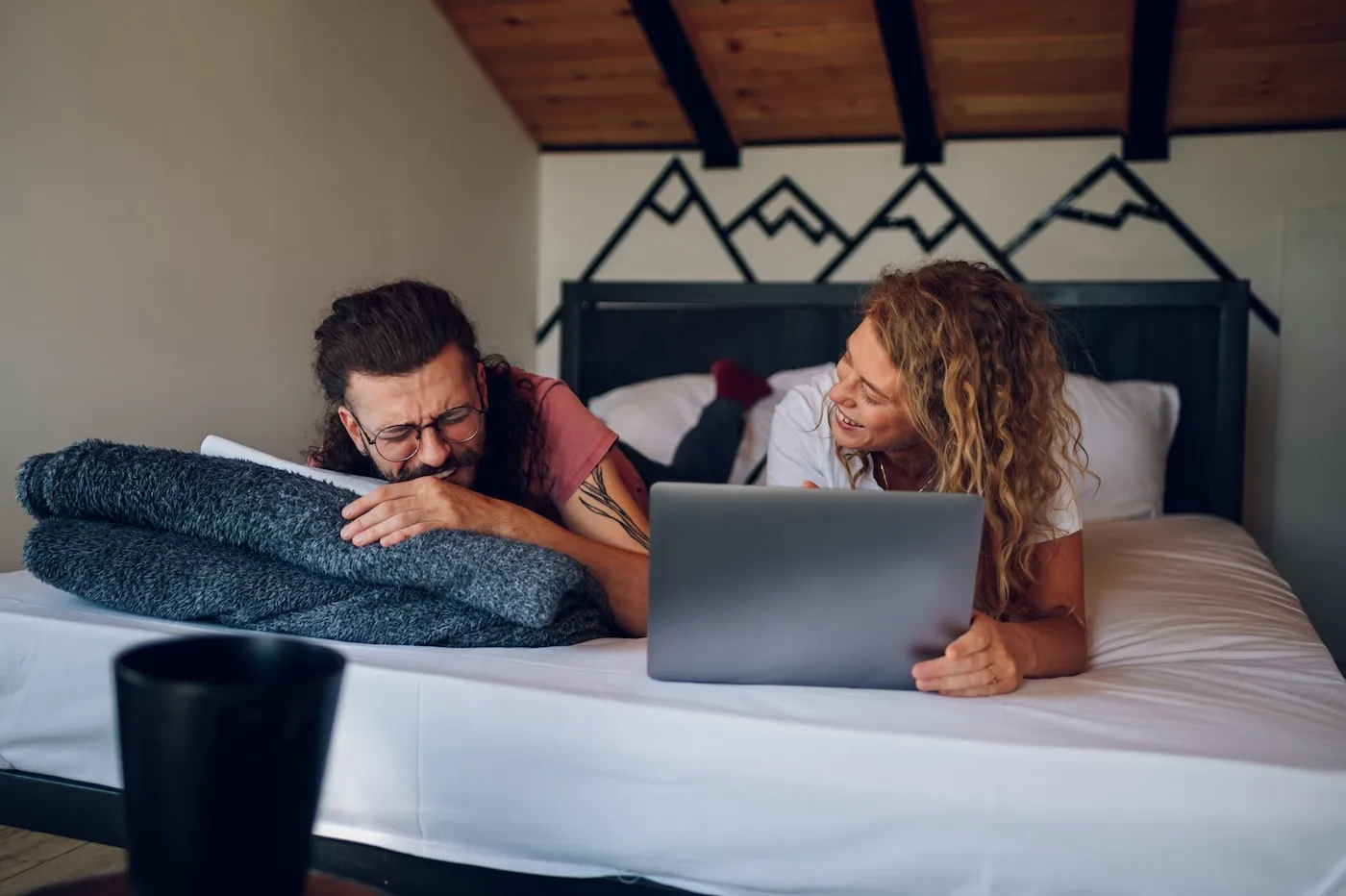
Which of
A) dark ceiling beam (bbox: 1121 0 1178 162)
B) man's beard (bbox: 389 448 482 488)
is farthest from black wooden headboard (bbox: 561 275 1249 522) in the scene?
man's beard (bbox: 389 448 482 488)

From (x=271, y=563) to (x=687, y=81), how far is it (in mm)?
2341

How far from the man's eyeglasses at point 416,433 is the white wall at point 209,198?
1.00 m

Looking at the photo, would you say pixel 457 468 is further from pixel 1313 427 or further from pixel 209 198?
pixel 1313 427

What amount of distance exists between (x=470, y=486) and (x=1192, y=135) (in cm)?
253

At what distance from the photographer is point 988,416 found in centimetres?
138

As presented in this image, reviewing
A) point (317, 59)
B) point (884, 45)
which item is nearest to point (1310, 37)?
point (884, 45)

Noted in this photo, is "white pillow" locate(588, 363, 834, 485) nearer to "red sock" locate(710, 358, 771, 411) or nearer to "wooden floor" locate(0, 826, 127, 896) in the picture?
"red sock" locate(710, 358, 771, 411)

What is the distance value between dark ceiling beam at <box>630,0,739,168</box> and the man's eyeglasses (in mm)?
1910

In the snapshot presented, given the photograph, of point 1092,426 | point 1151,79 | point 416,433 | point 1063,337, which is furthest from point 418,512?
point 1151,79

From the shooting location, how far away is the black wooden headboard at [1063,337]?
2680 millimetres

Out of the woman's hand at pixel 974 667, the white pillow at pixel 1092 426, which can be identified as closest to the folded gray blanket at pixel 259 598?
the woman's hand at pixel 974 667

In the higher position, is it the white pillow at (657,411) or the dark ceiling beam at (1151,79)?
the dark ceiling beam at (1151,79)

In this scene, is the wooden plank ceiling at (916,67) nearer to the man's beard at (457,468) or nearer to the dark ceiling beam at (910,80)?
the dark ceiling beam at (910,80)

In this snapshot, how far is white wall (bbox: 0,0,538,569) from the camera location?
2045 mm
